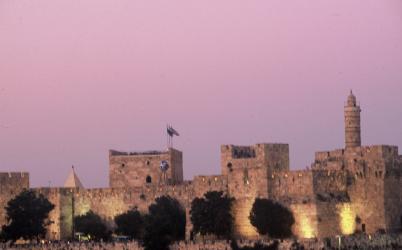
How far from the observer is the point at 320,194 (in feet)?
270

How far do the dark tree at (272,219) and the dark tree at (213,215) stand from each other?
1.90 m

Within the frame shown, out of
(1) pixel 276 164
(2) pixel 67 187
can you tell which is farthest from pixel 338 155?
(2) pixel 67 187

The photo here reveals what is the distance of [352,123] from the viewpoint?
292 ft

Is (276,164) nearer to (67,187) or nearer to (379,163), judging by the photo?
(379,163)

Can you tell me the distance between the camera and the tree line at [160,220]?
3226 inches

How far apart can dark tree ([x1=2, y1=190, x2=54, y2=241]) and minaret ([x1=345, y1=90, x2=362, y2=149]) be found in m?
16.6

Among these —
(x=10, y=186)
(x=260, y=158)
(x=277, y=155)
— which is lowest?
(x=10, y=186)

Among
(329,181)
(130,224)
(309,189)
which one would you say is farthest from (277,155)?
(130,224)

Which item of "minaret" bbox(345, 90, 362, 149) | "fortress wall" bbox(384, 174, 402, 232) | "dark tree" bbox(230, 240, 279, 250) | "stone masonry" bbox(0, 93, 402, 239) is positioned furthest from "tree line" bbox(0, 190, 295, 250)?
"minaret" bbox(345, 90, 362, 149)

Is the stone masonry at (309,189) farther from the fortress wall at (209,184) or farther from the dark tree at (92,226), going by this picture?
the dark tree at (92,226)

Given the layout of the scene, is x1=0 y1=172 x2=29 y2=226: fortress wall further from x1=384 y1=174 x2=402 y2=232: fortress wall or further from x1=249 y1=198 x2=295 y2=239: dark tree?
x1=384 y1=174 x2=402 y2=232: fortress wall

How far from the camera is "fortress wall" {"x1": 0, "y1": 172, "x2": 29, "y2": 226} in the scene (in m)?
94.9

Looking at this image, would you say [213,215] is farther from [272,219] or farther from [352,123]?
[352,123]

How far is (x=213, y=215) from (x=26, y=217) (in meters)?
11.9
